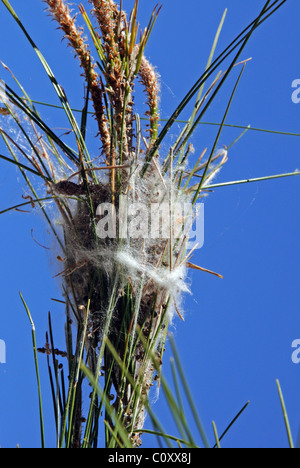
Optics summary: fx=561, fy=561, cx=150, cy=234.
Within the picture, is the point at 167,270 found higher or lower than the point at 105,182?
lower

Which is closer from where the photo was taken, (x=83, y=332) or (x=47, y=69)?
(x=83, y=332)

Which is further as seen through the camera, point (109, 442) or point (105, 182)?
point (105, 182)

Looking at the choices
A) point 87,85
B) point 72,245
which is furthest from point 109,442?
point 87,85

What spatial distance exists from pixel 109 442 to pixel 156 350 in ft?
0.64

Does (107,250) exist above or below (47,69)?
below

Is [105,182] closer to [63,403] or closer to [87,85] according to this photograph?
[87,85]
